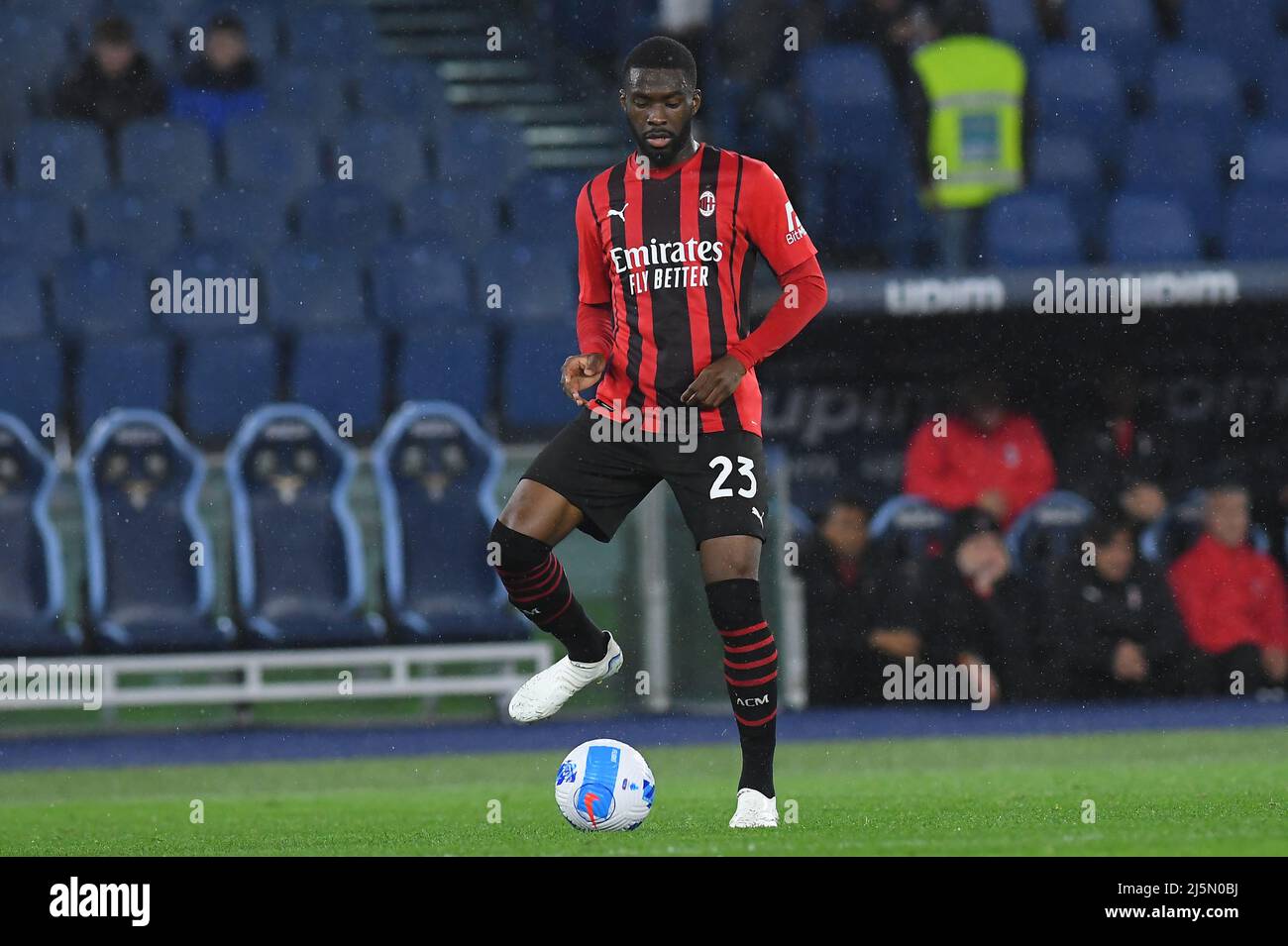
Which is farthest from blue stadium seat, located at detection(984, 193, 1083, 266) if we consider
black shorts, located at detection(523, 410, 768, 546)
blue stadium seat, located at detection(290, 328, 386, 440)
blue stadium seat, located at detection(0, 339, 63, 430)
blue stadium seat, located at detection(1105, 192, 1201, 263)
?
black shorts, located at detection(523, 410, 768, 546)

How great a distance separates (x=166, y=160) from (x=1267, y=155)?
233 inches

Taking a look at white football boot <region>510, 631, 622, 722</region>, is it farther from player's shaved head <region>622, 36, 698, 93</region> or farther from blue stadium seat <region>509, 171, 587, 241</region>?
blue stadium seat <region>509, 171, 587, 241</region>

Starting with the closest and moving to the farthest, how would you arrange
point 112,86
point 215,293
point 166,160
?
point 215,293
point 166,160
point 112,86

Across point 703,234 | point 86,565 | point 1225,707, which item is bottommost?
point 1225,707

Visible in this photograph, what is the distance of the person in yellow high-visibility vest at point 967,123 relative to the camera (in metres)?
11.0

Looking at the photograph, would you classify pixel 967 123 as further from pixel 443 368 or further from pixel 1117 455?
pixel 443 368

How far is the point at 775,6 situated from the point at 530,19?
7.52ft

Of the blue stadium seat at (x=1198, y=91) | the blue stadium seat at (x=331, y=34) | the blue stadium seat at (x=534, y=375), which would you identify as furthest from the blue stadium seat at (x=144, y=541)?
the blue stadium seat at (x=1198, y=91)

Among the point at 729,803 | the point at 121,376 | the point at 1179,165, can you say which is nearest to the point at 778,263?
the point at 729,803

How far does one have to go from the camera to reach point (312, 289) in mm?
11406

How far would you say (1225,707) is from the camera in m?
10.1

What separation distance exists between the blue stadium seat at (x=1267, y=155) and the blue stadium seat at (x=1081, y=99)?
689 millimetres

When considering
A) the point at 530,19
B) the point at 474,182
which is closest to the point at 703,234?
the point at 474,182

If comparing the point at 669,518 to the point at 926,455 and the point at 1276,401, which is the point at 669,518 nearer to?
the point at 926,455
